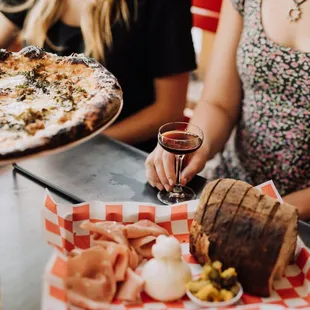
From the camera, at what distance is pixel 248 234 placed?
1104 mm

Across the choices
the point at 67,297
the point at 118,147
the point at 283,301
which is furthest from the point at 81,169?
the point at 283,301

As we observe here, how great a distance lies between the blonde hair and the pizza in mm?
585

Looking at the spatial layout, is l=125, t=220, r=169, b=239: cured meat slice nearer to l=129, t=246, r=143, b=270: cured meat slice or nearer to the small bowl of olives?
l=129, t=246, r=143, b=270: cured meat slice

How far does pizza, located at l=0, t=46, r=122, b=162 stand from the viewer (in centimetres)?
103

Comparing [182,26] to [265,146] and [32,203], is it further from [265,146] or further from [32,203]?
[32,203]

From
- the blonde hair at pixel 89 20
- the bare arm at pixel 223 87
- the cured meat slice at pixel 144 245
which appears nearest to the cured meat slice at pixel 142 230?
the cured meat slice at pixel 144 245

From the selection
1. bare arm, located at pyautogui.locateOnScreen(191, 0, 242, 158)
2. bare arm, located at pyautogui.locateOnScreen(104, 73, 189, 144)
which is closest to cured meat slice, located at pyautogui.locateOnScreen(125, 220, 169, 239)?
bare arm, located at pyautogui.locateOnScreen(191, 0, 242, 158)

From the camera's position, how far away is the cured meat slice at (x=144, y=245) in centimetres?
119

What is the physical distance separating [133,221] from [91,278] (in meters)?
0.26

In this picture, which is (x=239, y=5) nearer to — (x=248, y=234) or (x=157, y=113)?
(x=157, y=113)

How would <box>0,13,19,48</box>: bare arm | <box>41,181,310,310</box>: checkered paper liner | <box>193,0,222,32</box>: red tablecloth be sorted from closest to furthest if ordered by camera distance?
1. <box>41,181,310,310</box>: checkered paper liner
2. <box>0,13,19,48</box>: bare arm
3. <box>193,0,222,32</box>: red tablecloth

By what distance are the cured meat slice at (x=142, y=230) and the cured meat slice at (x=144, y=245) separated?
1 centimetres

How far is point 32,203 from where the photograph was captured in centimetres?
140

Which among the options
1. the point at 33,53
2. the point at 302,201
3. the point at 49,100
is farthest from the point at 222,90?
the point at 49,100
